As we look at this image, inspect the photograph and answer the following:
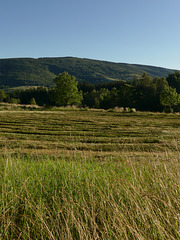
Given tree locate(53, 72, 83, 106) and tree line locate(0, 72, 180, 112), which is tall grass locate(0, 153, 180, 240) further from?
tree locate(53, 72, 83, 106)

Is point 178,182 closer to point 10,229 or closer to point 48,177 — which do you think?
point 48,177

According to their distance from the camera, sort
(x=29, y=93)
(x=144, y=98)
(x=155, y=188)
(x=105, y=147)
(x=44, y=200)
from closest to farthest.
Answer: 1. (x=44, y=200)
2. (x=155, y=188)
3. (x=105, y=147)
4. (x=144, y=98)
5. (x=29, y=93)

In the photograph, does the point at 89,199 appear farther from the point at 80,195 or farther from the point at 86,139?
the point at 86,139

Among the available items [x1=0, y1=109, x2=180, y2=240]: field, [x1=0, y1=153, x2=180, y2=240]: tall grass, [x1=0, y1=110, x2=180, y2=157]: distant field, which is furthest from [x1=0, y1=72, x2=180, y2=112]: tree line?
[x1=0, y1=153, x2=180, y2=240]: tall grass

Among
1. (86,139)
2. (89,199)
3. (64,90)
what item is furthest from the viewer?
(64,90)

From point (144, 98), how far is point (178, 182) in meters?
50.7

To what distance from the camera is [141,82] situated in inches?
2250

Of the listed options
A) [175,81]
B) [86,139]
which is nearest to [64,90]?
[175,81]

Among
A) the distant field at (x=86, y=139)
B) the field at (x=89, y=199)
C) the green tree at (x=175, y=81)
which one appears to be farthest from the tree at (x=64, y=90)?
the field at (x=89, y=199)

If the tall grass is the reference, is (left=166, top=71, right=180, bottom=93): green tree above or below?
above

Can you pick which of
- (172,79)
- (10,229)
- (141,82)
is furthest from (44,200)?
(172,79)

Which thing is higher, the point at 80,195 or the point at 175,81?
the point at 175,81

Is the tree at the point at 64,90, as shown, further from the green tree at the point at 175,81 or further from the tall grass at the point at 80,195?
the tall grass at the point at 80,195

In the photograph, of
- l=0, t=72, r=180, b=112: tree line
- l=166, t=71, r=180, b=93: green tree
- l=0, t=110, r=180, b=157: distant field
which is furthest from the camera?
l=166, t=71, r=180, b=93: green tree
